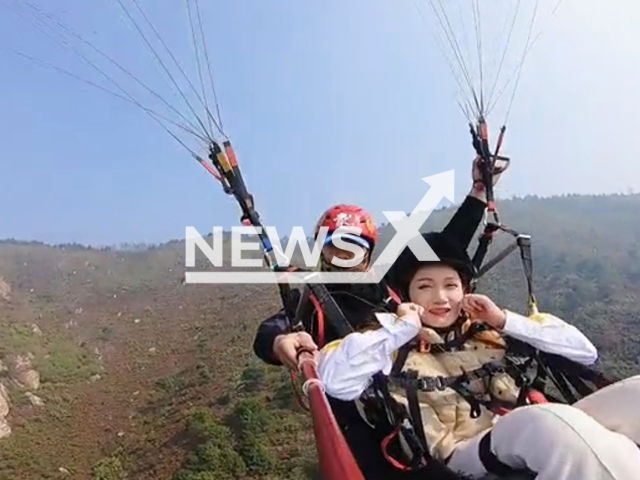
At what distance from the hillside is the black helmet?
1900 centimetres

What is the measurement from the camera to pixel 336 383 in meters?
2.19

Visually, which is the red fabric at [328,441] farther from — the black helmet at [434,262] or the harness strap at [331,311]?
the black helmet at [434,262]

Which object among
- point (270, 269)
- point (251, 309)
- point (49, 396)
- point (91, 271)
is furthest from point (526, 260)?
point (91, 271)

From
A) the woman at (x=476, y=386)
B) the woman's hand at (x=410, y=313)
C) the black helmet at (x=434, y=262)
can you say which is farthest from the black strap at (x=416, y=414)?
the black helmet at (x=434, y=262)

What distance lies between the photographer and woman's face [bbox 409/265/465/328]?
253cm

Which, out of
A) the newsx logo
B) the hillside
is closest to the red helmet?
the newsx logo

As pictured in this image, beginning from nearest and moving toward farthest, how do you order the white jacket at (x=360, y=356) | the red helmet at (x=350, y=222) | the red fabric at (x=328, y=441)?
the red fabric at (x=328, y=441) → the white jacket at (x=360, y=356) → the red helmet at (x=350, y=222)

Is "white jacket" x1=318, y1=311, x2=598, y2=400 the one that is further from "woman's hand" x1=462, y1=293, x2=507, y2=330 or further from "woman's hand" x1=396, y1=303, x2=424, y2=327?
"woman's hand" x1=462, y1=293, x2=507, y2=330

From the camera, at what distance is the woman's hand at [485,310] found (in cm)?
237

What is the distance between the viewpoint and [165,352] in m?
50.0

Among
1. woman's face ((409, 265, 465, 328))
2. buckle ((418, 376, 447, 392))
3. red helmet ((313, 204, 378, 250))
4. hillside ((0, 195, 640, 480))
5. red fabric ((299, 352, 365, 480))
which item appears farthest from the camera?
hillside ((0, 195, 640, 480))

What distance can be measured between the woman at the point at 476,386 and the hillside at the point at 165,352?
62.9ft

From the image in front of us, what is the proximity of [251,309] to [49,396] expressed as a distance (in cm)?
1524

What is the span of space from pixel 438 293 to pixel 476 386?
1.11 ft
